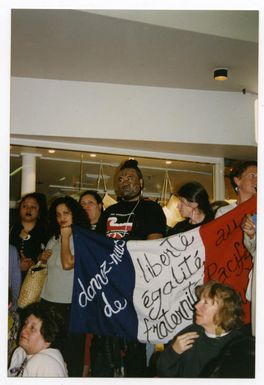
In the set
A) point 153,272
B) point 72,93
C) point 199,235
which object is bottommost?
point 153,272

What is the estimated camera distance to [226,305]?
286 centimetres

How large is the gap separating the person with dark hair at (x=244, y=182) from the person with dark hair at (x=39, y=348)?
1355mm

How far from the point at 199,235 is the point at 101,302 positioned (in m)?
0.77

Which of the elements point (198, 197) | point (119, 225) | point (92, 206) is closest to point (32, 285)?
point (119, 225)

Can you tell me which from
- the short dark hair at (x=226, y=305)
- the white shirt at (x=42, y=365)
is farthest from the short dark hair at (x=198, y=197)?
the white shirt at (x=42, y=365)

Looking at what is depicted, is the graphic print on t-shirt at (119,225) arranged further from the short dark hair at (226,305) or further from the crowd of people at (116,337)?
the short dark hair at (226,305)

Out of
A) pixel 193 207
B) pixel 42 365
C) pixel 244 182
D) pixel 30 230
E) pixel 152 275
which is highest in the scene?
pixel 244 182

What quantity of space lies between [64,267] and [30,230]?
1.90 feet

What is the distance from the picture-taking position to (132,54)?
3840mm

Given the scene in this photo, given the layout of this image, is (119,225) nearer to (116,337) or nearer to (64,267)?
(64,267)

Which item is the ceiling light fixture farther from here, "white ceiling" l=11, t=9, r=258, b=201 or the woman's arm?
the woman's arm
